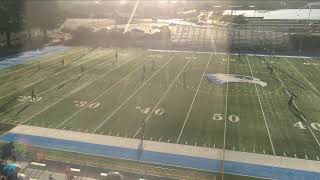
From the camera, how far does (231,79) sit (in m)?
37.6

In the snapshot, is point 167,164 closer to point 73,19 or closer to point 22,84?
point 22,84

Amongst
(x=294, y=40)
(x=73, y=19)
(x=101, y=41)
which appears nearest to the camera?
(x=294, y=40)

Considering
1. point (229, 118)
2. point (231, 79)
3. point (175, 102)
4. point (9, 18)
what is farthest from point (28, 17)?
point (229, 118)

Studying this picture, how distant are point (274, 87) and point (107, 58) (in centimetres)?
2289

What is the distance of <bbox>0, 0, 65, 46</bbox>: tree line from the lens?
5822 centimetres

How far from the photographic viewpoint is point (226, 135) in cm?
2373

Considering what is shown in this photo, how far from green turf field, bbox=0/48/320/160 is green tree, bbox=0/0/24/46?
607 inches

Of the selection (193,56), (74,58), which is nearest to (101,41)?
(74,58)

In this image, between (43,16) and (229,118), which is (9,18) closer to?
(43,16)

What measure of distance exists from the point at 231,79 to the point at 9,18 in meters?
38.5

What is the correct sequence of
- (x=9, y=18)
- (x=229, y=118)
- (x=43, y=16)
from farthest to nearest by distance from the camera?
(x=43, y=16) < (x=9, y=18) < (x=229, y=118)

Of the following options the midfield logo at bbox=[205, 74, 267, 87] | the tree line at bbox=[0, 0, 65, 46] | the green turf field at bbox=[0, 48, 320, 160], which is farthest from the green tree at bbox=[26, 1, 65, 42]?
the midfield logo at bbox=[205, 74, 267, 87]

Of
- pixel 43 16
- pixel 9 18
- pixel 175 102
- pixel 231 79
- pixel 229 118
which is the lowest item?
pixel 229 118

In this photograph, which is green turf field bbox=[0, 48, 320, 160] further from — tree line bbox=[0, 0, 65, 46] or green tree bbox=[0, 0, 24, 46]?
tree line bbox=[0, 0, 65, 46]
